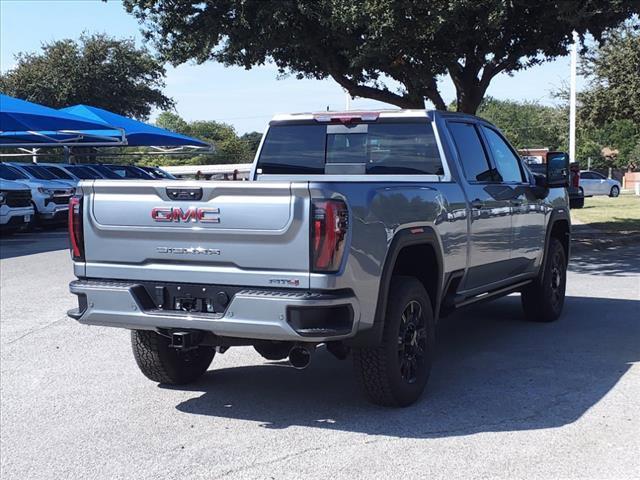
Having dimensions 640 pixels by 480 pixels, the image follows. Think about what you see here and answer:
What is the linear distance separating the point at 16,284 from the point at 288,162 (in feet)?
20.1

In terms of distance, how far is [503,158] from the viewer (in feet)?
24.7

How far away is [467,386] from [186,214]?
253cm

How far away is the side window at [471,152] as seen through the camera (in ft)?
21.8

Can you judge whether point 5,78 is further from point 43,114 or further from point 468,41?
point 468,41

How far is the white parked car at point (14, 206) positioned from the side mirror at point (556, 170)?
44.0 feet

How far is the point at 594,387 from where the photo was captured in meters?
5.87

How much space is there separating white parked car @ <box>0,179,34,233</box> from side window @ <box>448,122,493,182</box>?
13416mm

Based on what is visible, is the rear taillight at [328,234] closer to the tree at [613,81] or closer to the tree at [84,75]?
the tree at [613,81]

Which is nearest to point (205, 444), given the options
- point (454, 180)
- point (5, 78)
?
point (454, 180)

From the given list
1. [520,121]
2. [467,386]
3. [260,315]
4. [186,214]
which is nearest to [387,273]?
[260,315]

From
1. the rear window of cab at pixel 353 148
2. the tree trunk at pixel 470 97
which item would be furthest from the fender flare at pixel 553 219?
the tree trunk at pixel 470 97

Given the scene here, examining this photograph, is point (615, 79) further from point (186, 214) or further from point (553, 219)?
point (186, 214)

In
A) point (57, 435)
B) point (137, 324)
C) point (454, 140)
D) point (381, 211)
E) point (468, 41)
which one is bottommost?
point (57, 435)

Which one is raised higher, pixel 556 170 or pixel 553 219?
pixel 556 170
